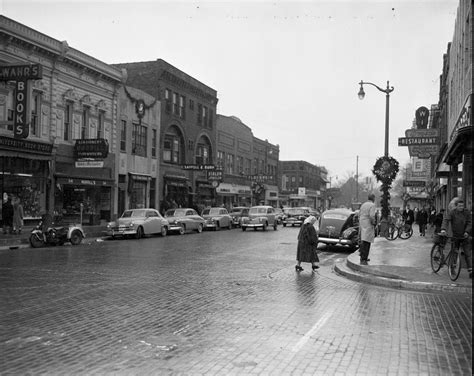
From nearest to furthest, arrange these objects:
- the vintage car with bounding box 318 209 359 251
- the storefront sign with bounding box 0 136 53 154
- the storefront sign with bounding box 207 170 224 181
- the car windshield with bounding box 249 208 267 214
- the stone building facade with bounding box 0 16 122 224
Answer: the vintage car with bounding box 318 209 359 251, the storefront sign with bounding box 0 136 53 154, the stone building facade with bounding box 0 16 122 224, the car windshield with bounding box 249 208 267 214, the storefront sign with bounding box 207 170 224 181

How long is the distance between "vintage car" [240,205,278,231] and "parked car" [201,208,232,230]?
1945 millimetres

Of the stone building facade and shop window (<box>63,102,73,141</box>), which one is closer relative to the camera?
the stone building facade

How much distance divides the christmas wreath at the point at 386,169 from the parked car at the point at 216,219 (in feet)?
43.4

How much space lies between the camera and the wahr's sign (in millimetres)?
22875

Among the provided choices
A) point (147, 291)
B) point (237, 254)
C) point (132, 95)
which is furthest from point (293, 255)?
point (132, 95)

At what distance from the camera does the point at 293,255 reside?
59.9ft

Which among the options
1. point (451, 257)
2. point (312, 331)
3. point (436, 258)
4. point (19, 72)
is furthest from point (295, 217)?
point (312, 331)

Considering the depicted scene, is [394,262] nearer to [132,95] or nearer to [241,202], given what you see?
[132,95]


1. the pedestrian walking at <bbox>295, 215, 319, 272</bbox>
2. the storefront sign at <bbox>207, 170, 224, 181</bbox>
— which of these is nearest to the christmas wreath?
the pedestrian walking at <bbox>295, 215, 319, 272</bbox>

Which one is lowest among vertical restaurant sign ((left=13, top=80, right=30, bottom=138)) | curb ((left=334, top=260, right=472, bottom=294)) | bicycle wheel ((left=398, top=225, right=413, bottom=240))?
curb ((left=334, top=260, right=472, bottom=294))

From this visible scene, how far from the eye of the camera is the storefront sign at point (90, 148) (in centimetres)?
2883

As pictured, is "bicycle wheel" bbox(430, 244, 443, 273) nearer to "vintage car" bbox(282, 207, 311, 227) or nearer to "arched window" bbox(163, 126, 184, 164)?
"vintage car" bbox(282, 207, 311, 227)

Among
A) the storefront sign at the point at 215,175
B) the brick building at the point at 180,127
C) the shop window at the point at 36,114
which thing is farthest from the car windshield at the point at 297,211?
the shop window at the point at 36,114

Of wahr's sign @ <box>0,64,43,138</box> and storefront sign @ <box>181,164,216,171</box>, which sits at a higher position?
wahr's sign @ <box>0,64,43,138</box>
